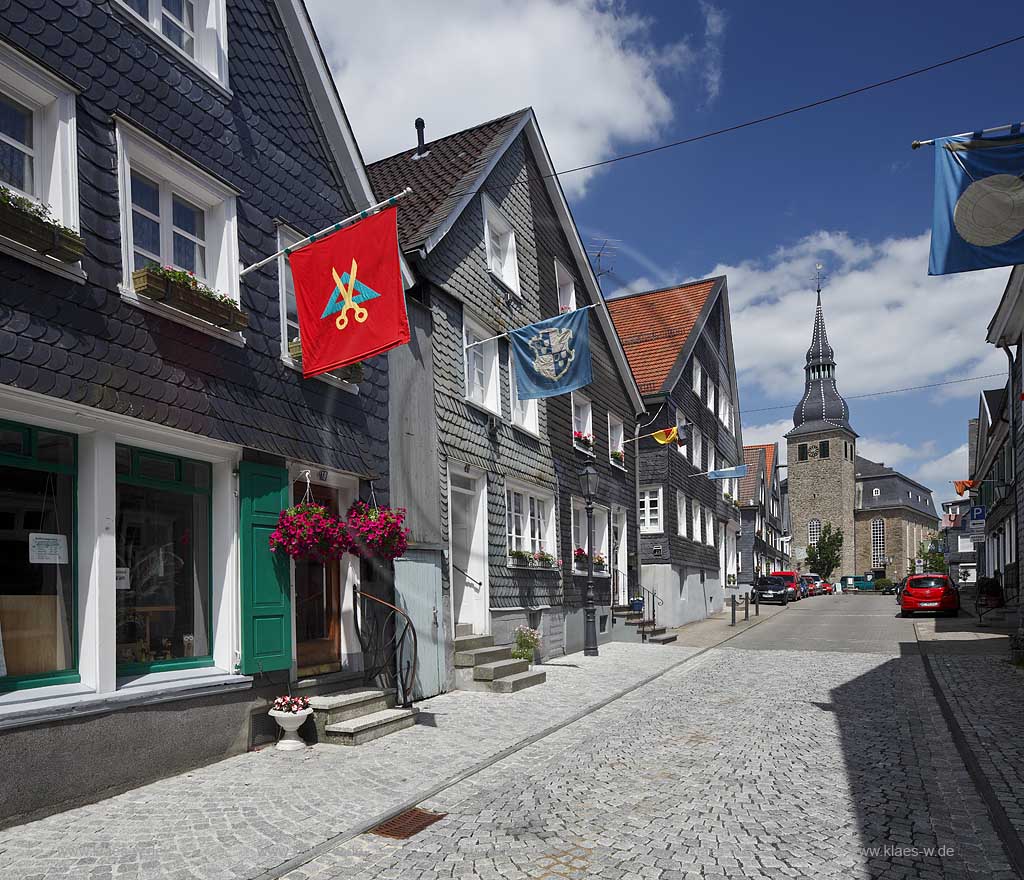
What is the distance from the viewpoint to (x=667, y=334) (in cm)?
A: 2873

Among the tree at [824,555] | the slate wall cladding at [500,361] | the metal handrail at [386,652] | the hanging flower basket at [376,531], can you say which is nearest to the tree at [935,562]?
the tree at [824,555]

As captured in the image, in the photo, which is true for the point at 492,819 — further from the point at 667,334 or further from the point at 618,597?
the point at 667,334

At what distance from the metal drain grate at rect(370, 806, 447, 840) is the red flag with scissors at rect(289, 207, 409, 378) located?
398 cm

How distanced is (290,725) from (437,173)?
34.4 ft

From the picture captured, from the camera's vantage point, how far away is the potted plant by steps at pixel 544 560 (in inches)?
647

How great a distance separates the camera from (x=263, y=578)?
902 cm

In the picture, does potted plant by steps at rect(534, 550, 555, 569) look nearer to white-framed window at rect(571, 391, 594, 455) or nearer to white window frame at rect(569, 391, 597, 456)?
white-framed window at rect(571, 391, 594, 455)

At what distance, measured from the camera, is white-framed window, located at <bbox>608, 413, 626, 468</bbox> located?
72.3 ft

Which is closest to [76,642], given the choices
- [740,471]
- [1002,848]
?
[1002,848]

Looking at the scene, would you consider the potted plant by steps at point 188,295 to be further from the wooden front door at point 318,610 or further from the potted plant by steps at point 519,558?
the potted plant by steps at point 519,558

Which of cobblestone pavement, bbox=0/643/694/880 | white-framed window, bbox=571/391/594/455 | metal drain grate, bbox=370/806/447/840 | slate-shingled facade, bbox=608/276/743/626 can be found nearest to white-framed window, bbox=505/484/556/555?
white-framed window, bbox=571/391/594/455

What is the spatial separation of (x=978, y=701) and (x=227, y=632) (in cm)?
934

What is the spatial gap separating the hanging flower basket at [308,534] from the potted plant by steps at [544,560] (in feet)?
23.8

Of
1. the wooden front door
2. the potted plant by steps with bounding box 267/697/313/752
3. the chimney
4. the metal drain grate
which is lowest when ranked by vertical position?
the metal drain grate
